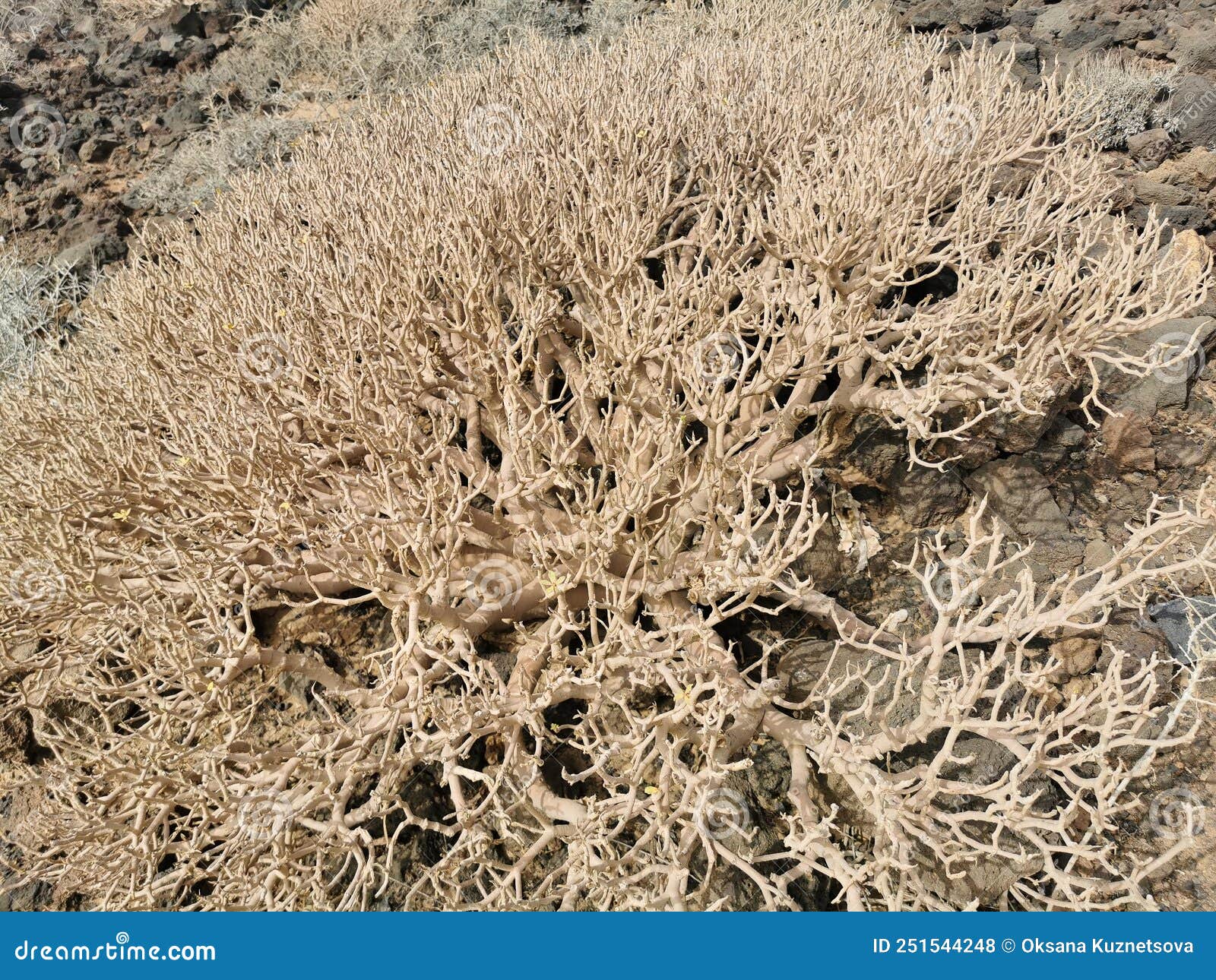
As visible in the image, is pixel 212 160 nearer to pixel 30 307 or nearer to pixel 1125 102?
pixel 30 307

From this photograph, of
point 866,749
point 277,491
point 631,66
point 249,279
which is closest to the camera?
point 866,749

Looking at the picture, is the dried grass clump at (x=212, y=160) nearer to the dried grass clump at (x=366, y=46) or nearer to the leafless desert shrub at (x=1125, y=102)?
the dried grass clump at (x=366, y=46)

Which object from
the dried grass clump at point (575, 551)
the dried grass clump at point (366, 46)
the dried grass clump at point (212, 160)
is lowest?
the dried grass clump at point (575, 551)

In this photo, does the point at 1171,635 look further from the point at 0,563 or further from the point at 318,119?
the point at 318,119

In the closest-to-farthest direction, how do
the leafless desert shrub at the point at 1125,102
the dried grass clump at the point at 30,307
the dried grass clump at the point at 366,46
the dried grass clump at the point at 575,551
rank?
the dried grass clump at the point at 575,551
the dried grass clump at the point at 30,307
the leafless desert shrub at the point at 1125,102
the dried grass clump at the point at 366,46

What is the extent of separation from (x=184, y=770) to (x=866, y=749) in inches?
109

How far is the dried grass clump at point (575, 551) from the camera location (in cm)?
296

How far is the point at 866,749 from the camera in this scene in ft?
9.51

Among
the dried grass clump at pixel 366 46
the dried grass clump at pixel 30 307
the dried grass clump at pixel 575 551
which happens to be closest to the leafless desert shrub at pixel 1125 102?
the dried grass clump at pixel 575 551

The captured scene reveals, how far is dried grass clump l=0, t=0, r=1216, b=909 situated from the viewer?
9.71ft

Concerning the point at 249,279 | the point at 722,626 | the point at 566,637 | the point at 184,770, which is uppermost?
the point at 249,279

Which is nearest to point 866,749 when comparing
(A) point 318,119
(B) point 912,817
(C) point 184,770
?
(B) point 912,817

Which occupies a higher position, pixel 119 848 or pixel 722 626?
pixel 119 848

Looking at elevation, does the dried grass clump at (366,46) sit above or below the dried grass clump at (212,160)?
above
